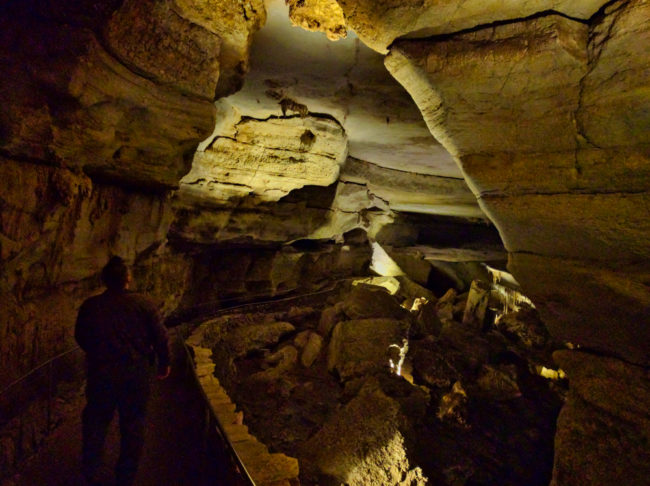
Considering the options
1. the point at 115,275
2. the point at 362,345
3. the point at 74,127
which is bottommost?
the point at 362,345

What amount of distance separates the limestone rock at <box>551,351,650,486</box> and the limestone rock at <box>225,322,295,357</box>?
16.1 feet

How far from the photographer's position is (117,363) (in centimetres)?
237

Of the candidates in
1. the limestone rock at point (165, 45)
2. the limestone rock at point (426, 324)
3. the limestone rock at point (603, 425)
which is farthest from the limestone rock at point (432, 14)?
the limestone rock at point (426, 324)

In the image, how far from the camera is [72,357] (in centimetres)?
389

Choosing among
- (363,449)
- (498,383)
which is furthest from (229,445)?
(498,383)

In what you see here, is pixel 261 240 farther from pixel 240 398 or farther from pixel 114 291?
pixel 114 291

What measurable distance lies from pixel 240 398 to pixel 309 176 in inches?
174

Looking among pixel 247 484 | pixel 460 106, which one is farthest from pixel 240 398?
pixel 460 106

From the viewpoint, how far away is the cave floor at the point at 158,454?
272cm

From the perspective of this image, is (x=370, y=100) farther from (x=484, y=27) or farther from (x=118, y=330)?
(x=118, y=330)

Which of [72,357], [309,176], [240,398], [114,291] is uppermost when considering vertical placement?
[309,176]

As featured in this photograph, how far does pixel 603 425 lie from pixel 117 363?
420 cm

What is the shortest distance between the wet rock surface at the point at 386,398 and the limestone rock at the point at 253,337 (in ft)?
0.11

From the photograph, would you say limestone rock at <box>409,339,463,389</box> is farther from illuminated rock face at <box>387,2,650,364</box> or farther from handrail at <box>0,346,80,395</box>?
handrail at <box>0,346,80,395</box>
